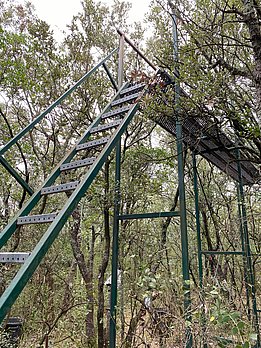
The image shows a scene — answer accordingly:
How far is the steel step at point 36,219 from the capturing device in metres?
1.64

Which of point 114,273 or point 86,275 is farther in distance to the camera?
point 86,275

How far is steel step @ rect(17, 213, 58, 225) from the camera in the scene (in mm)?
1642

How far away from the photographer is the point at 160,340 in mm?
2607

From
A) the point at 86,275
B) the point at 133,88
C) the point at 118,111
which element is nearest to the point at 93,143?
the point at 118,111

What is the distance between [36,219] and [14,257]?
0.31m

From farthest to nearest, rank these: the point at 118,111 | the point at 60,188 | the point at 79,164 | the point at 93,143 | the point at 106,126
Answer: the point at 118,111 < the point at 106,126 < the point at 93,143 < the point at 79,164 < the point at 60,188

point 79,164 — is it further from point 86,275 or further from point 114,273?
point 86,275

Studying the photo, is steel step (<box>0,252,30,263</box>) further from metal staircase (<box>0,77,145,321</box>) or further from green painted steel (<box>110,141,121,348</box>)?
green painted steel (<box>110,141,121,348</box>)

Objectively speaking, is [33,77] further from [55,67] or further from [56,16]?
[56,16]

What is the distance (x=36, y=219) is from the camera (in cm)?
172

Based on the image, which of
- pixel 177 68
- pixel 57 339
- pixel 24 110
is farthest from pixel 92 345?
pixel 177 68

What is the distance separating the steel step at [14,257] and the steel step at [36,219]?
253 mm

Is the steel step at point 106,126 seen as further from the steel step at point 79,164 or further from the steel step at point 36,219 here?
the steel step at point 36,219

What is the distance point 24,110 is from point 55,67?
87cm
